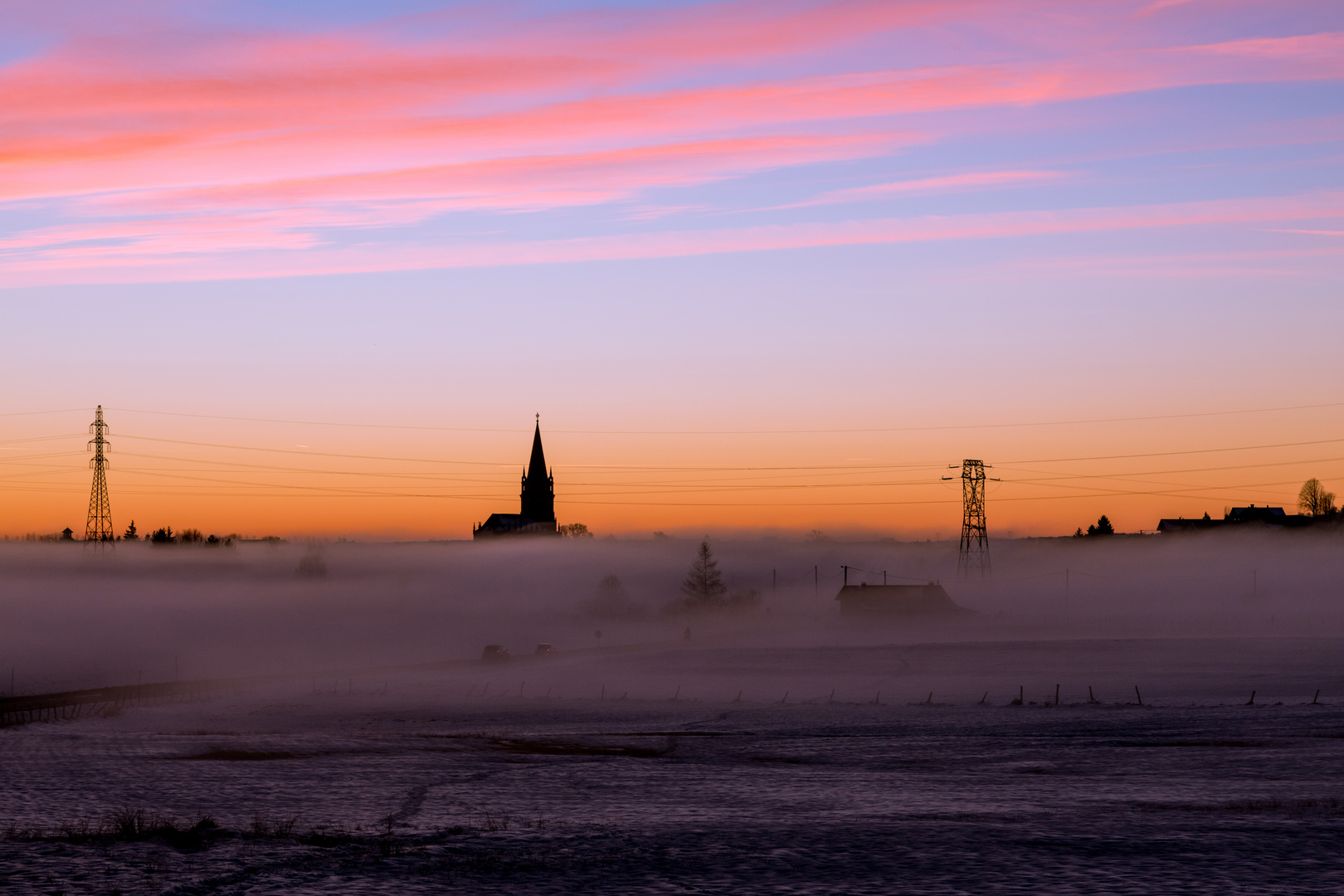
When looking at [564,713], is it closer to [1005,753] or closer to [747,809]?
[1005,753]

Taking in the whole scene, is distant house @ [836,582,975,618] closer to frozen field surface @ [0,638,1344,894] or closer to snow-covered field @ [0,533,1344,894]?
snow-covered field @ [0,533,1344,894]

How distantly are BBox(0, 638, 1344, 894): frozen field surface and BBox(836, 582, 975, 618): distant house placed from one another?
90.7 metres

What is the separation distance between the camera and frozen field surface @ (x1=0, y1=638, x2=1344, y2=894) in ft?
82.3

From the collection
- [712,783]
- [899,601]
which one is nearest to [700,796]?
[712,783]

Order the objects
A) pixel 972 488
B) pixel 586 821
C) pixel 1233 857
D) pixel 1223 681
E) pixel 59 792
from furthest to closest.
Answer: pixel 972 488 < pixel 1223 681 < pixel 59 792 < pixel 586 821 < pixel 1233 857

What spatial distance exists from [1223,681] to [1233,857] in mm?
62093

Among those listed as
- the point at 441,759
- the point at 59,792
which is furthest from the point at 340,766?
the point at 59,792

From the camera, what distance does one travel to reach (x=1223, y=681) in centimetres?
8325

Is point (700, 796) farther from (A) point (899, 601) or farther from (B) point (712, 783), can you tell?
(A) point (899, 601)

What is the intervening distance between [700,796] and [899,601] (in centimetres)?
13965

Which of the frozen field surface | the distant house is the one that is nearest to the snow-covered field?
the frozen field surface

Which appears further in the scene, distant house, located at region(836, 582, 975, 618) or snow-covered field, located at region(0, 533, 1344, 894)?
distant house, located at region(836, 582, 975, 618)

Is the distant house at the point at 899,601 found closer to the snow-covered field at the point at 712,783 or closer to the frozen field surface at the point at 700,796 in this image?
the snow-covered field at the point at 712,783

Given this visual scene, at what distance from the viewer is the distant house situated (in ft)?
562
